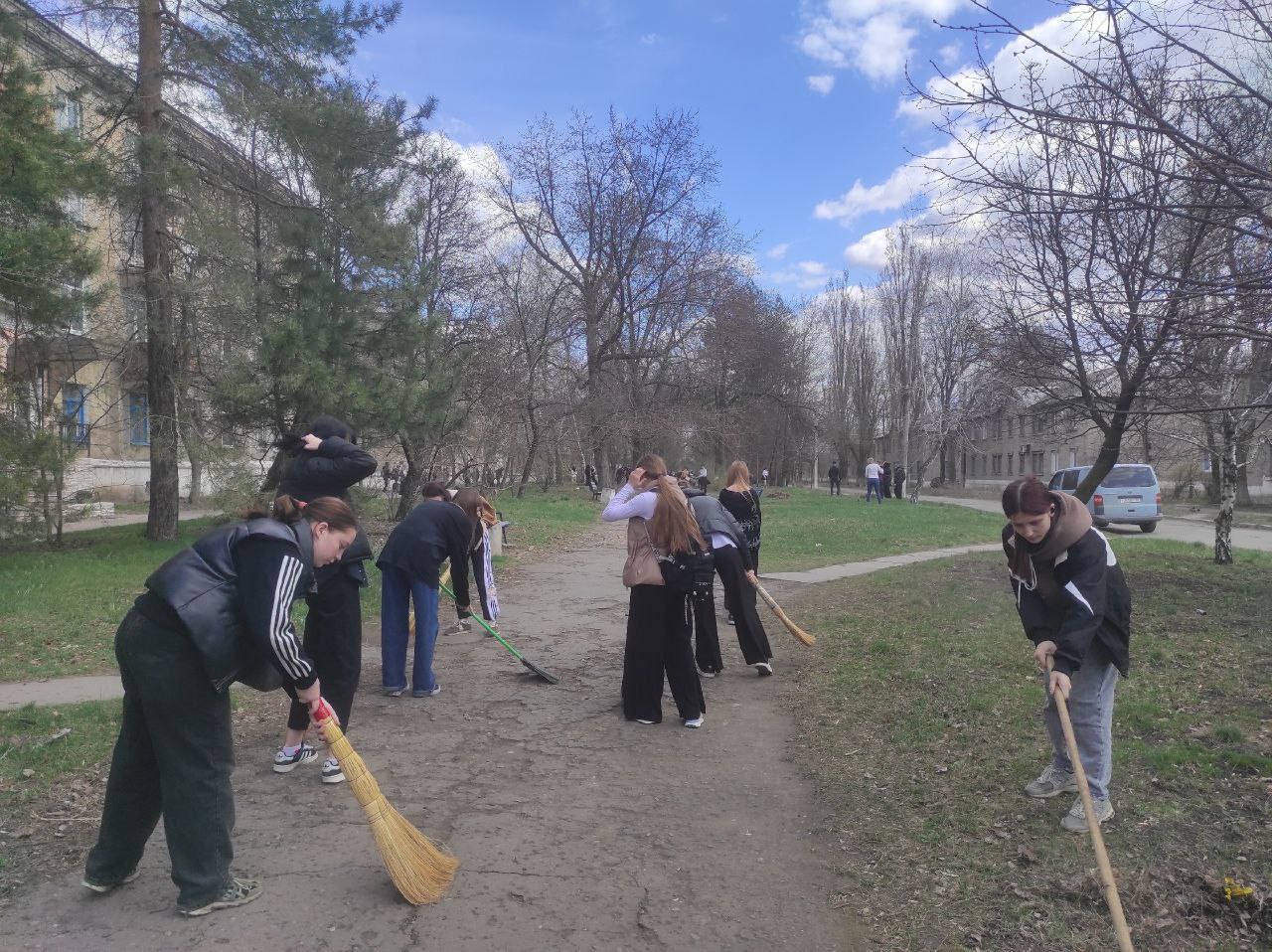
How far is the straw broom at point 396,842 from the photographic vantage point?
354 centimetres

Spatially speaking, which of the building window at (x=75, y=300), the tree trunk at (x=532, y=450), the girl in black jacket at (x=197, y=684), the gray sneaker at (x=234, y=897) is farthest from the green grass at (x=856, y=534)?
the girl in black jacket at (x=197, y=684)

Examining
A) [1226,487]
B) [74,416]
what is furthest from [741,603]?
[74,416]

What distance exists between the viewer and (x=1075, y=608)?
13.2ft

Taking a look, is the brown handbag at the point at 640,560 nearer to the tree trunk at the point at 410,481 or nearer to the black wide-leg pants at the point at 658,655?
the black wide-leg pants at the point at 658,655

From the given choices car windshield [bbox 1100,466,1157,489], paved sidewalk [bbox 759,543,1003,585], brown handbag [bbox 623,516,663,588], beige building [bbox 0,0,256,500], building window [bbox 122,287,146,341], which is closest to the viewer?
brown handbag [bbox 623,516,663,588]

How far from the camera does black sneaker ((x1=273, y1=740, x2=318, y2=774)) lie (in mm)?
5039

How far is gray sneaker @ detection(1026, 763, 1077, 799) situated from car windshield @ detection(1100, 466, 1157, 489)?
19.1 m

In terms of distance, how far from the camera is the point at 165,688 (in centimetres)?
328

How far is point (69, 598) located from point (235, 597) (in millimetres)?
7663

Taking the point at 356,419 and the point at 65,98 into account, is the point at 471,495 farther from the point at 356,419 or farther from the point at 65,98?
the point at 65,98

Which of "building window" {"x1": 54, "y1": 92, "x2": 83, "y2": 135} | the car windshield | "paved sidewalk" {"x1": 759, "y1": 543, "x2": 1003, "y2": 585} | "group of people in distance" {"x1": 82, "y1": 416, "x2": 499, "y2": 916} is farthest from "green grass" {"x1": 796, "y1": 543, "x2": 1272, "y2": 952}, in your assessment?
the car windshield

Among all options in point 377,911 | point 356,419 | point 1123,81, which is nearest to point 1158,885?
point 377,911

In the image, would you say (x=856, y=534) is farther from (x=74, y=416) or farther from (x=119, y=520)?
(x=119, y=520)

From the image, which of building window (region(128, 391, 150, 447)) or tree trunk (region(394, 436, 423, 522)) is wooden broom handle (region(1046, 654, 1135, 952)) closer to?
building window (region(128, 391, 150, 447))
